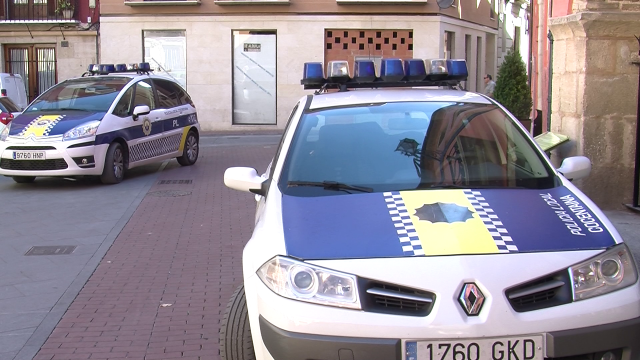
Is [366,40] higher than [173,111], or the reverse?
[366,40]

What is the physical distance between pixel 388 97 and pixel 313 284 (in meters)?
1.98

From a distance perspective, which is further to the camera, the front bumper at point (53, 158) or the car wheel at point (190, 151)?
the car wheel at point (190, 151)

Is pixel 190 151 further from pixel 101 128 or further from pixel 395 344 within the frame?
pixel 395 344

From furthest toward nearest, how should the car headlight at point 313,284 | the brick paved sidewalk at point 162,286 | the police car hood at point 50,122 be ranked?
the police car hood at point 50,122 → the brick paved sidewalk at point 162,286 → the car headlight at point 313,284

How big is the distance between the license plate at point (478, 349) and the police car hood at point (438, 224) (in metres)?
0.40

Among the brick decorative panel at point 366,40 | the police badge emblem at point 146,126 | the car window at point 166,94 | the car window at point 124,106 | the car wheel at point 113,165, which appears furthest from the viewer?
the brick decorative panel at point 366,40

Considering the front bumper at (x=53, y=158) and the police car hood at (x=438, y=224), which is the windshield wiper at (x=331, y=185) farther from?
the front bumper at (x=53, y=158)

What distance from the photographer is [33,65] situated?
2642 centimetres

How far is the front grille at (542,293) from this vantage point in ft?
11.0

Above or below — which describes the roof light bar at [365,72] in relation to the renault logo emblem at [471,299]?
above

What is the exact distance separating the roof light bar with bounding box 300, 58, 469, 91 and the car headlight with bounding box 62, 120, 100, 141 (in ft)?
21.0

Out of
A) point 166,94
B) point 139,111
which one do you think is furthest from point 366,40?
point 139,111

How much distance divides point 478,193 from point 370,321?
3.72ft

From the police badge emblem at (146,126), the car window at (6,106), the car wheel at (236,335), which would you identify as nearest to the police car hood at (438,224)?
the car wheel at (236,335)
